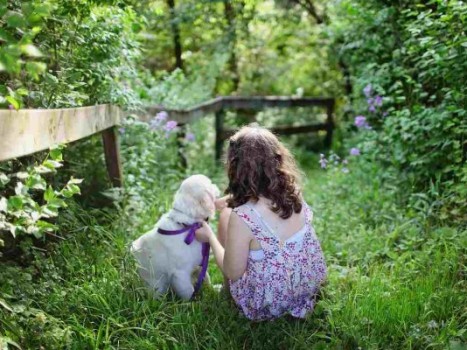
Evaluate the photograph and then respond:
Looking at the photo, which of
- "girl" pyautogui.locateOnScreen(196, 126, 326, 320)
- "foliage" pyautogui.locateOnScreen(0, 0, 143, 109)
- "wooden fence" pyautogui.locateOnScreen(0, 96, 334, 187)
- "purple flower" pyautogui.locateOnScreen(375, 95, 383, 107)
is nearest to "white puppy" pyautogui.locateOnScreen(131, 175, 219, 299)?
"girl" pyautogui.locateOnScreen(196, 126, 326, 320)

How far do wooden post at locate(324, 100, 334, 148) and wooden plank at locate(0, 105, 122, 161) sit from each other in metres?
7.63

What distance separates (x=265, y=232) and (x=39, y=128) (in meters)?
1.22

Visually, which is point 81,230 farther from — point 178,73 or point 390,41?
point 178,73

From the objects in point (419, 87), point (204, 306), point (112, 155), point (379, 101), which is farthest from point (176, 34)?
point (204, 306)

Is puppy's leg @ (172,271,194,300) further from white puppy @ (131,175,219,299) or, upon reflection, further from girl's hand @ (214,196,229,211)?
girl's hand @ (214,196,229,211)

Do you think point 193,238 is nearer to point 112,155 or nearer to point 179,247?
point 179,247

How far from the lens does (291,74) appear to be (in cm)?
1240

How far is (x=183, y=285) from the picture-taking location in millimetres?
3148

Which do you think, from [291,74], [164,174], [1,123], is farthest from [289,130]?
[1,123]

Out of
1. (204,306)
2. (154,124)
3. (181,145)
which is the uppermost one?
(154,124)

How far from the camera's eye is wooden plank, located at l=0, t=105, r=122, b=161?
1819 mm

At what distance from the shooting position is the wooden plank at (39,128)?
1.82 m

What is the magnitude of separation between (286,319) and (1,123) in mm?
1828

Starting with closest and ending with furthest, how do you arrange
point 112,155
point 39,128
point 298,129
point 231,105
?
point 39,128
point 112,155
point 231,105
point 298,129
